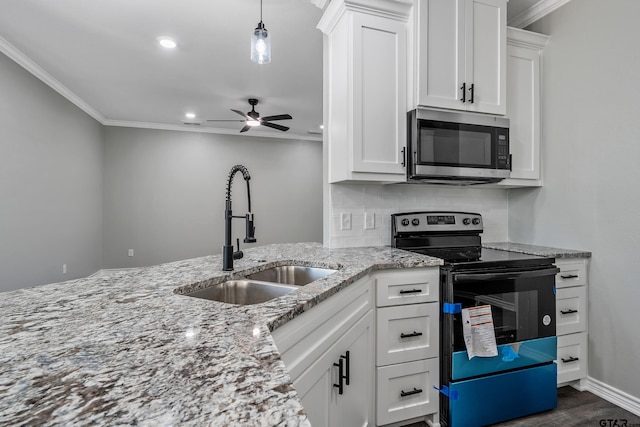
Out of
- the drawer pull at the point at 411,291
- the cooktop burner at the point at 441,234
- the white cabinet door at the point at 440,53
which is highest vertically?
the white cabinet door at the point at 440,53

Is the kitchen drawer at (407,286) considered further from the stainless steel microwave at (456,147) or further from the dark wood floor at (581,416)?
the dark wood floor at (581,416)

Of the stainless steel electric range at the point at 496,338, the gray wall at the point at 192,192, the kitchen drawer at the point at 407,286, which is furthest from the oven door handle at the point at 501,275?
the gray wall at the point at 192,192

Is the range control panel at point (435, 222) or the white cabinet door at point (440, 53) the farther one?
the range control panel at point (435, 222)

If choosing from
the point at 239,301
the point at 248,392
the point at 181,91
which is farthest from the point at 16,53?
the point at 248,392

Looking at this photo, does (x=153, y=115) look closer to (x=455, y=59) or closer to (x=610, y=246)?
(x=455, y=59)

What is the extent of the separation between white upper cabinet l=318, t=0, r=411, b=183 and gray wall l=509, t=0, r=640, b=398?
48.9 inches

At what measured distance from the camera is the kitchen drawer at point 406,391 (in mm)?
1642

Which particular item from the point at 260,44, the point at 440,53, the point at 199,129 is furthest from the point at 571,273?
the point at 199,129

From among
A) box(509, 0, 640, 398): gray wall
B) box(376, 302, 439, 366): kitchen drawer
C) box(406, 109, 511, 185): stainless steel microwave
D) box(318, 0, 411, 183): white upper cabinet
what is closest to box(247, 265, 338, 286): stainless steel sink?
box(376, 302, 439, 366): kitchen drawer

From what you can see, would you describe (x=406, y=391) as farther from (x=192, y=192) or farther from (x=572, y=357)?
(x=192, y=192)

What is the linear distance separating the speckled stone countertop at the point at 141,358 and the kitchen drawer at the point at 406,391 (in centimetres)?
84

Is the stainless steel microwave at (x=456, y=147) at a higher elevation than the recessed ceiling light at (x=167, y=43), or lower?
lower

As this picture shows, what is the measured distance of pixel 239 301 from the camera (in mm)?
1341

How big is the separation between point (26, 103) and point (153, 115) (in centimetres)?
199
